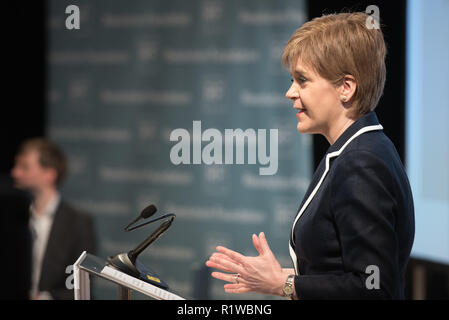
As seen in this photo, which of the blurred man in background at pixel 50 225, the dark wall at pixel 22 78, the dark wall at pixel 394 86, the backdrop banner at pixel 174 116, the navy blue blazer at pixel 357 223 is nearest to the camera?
the navy blue blazer at pixel 357 223

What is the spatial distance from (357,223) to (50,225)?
2654 millimetres

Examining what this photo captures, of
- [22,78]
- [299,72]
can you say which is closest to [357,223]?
[299,72]

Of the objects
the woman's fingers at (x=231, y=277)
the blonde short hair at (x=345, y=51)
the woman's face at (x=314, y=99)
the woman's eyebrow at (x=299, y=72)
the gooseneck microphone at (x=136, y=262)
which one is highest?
the blonde short hair at (x=345, y=51)

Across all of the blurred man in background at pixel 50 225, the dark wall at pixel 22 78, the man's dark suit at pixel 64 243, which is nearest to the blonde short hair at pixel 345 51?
the blurred man in background at pixel 50 225

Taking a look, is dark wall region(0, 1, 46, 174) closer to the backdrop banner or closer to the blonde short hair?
the backdrop banner

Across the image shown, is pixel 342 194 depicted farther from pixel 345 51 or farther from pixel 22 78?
pixel 22 78

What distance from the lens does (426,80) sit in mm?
2793

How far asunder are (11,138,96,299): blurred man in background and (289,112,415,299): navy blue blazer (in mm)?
1934

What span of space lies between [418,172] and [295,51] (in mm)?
1661

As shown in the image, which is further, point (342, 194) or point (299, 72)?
point (299, 72)

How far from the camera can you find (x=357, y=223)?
131cm

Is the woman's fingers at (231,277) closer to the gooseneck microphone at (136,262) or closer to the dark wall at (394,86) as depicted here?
the gooseneck microphone at (136,262)

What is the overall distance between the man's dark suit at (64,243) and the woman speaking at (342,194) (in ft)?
6.87

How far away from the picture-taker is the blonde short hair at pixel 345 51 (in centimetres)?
142
